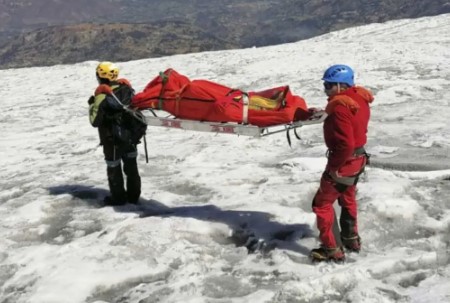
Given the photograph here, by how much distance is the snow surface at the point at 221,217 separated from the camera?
529 cm

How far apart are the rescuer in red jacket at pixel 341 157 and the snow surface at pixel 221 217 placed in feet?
0.83

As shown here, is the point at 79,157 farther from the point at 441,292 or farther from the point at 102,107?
the point at 441,292

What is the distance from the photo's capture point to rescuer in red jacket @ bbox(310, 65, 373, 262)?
5.17 metres

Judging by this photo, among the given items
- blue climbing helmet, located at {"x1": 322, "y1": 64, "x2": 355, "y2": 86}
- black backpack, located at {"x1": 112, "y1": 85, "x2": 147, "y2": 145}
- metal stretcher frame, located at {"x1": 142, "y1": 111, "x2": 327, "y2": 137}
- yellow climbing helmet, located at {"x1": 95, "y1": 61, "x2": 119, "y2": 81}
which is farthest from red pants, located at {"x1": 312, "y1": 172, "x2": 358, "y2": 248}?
yellow climbing helmet, located at {"x1": 95, "y1": 61, "x2": 119, "y2": 81}

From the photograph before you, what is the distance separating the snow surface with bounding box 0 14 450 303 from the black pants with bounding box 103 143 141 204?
263mm

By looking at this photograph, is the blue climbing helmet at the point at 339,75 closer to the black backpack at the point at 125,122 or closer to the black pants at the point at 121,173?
the black backpack at the point at 125,122

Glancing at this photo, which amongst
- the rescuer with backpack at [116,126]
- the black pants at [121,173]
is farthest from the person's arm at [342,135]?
the black pants at [121,173]

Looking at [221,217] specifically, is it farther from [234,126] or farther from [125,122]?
[125,122]

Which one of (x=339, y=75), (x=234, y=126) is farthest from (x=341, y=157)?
(x=234, y=126)

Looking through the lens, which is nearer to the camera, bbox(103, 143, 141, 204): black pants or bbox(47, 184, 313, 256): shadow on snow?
bbox(47, 184, 313, 256): shadow on snow

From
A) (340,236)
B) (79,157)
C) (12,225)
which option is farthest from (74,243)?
(79,157)

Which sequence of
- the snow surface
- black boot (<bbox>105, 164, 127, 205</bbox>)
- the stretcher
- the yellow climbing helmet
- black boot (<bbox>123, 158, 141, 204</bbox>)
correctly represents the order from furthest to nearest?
Result: black boot (<bbox>123, 158, 141, 204</bbox>) < black boot (<bbox>105, 164, 127, 205</bbox>) < the yellow climbing helmet < the stretcher < the snow surface

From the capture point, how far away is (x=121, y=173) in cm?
781

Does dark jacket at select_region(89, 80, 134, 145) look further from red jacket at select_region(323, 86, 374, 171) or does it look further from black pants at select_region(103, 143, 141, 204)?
red jacket at select_region(323, 86, 374, 171)
